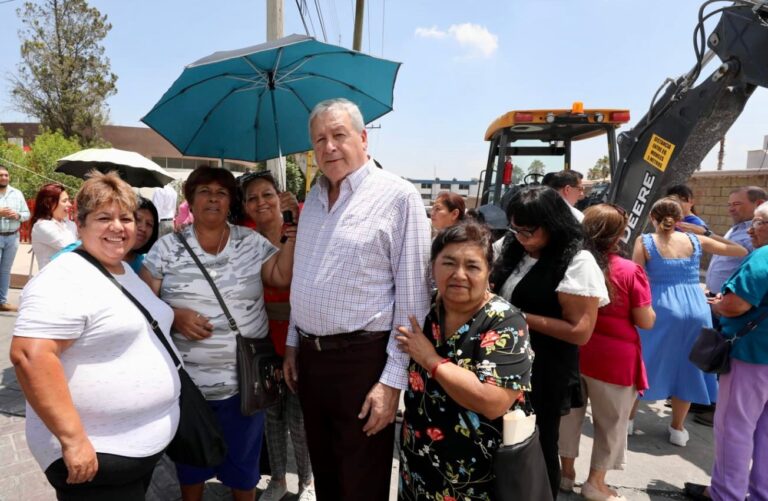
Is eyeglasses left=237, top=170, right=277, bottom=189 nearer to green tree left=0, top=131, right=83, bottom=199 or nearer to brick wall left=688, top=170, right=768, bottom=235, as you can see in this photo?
brick wall left=688, top=170, right=768, bottom=235

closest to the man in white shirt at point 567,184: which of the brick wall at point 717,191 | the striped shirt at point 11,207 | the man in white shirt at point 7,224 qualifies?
the man in white shirt at point 7,224

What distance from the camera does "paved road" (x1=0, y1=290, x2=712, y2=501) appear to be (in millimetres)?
2822

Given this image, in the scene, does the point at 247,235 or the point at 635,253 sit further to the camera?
the point at 635,253

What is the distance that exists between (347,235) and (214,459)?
1156 millimetres

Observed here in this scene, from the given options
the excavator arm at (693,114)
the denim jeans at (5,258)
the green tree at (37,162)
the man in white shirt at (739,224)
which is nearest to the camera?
the excavator arm at (693,114)

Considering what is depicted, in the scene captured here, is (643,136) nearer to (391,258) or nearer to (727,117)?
(727,117)

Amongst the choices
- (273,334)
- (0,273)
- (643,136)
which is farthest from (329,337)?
(0,273)

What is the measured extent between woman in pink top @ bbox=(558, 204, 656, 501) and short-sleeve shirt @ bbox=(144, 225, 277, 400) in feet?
6.51

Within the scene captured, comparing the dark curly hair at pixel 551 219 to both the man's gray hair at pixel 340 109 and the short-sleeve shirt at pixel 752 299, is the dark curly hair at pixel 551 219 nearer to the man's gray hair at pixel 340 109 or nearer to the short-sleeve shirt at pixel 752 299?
the man's gray hair at pixel 340 109

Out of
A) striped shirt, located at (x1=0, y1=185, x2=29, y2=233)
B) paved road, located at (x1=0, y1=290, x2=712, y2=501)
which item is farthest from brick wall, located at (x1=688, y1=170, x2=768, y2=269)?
striped shirt, located at (x1=0, y1=185, x2=29, y2=233)

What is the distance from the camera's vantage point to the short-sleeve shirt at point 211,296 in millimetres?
2148

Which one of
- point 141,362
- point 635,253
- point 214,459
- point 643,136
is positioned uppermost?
point 643,136

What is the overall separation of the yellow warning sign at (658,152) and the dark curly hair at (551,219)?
1.91m

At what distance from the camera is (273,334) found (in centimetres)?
276
